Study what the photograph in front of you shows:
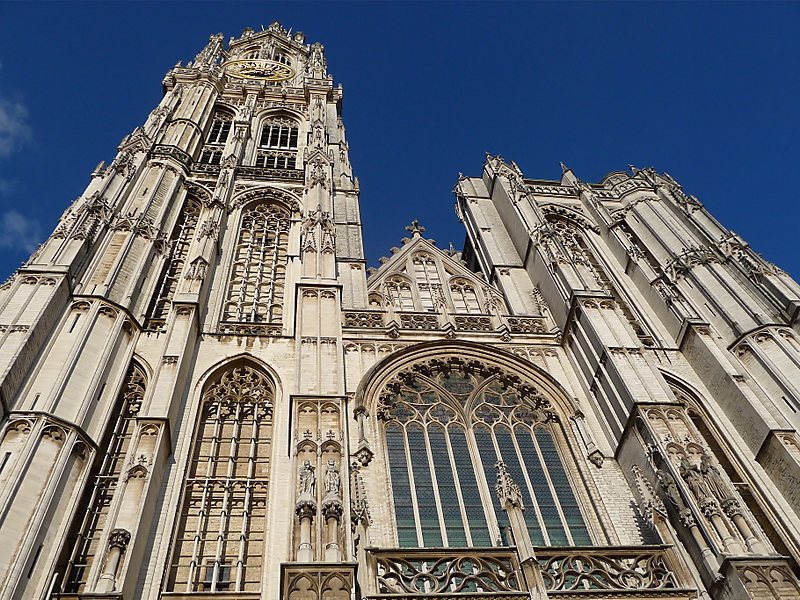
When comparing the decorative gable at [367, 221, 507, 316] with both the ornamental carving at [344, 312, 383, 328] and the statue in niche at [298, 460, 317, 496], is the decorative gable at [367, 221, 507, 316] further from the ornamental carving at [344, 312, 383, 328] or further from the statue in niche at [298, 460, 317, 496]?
A: the statue in niche at [298, 460, 317, 496]

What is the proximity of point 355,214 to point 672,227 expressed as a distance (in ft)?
31.5

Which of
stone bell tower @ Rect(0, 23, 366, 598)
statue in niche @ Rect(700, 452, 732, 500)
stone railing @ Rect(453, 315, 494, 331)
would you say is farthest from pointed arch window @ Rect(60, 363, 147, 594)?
statue in niche @ Rect(700, 452, 732, 500)

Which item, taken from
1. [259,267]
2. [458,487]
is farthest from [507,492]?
[259,267]

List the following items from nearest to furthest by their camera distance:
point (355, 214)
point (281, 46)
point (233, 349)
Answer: point (233, 349)
point (355, 214)
point (281, 46)

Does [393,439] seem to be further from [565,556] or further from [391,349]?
[565,556]

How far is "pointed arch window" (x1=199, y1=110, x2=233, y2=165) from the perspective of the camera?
26094 mm

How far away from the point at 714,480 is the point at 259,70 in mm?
31282

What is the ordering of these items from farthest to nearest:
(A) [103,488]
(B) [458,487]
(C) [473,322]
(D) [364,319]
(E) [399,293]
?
(E) [399,293]
(C) [473,322]
(D) [364,319]
(B) [458,487]
(A) [103,488]

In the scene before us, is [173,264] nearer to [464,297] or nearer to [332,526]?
[464,297]

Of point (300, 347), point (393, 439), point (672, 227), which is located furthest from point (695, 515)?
point (672, 227)

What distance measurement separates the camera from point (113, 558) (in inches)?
411

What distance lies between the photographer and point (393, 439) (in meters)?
15.0

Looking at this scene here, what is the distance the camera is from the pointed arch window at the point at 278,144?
2700 centimetres

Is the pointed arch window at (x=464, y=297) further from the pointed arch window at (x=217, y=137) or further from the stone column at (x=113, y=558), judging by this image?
the stone column at (x=113, y=558)
